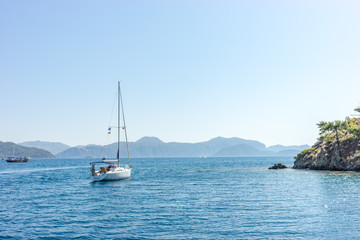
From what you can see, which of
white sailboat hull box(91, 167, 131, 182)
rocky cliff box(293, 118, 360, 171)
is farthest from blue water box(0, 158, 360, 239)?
rocky cliff box(293, 118, 360, 171)

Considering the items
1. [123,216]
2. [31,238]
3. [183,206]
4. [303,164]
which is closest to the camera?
[31,238]

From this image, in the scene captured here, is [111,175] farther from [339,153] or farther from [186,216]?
[339,153]

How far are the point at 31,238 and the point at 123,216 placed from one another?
8770mm

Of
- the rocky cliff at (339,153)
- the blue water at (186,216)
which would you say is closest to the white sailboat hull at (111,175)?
the blue water at (186,216)

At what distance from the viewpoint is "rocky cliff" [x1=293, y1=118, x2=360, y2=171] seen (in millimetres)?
76500

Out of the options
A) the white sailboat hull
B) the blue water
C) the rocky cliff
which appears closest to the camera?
the blue water

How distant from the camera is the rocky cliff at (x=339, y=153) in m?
76.5

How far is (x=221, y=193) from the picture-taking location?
4147 centimetres

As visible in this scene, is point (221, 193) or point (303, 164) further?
point (303, 164)

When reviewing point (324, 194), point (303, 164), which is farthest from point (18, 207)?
point (303, 164)

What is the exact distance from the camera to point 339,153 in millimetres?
79938

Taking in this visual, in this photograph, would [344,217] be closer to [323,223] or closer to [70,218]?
[323,223]

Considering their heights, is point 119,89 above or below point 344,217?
above

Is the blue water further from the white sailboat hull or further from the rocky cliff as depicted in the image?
the rocky cliff
